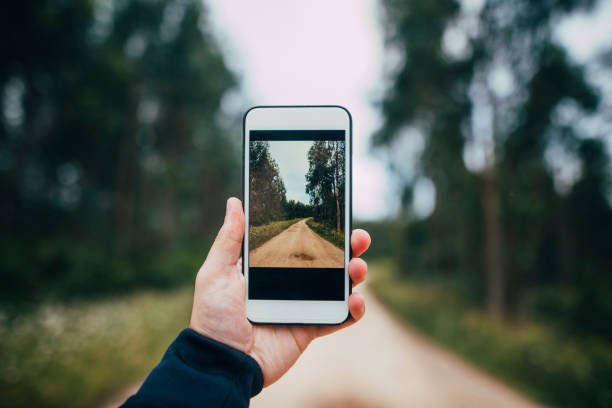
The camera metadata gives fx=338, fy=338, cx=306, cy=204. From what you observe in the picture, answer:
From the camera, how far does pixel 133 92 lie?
270 inches

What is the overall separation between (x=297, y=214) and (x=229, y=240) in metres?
0.27

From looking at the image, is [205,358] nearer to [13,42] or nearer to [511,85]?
[511,85]

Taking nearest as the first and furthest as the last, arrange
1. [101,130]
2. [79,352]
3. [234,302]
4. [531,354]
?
[234,302], [79,352], [531,354], [101,130]

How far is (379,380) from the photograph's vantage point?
4.04 m

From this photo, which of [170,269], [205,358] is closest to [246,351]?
[205,358]

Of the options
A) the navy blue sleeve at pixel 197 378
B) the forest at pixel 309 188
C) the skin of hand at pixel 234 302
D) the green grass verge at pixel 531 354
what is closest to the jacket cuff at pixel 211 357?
the navy blue sleeve at pixel 197 378

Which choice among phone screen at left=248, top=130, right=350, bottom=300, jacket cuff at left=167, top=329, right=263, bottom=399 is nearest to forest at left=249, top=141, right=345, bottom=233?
phone screen at left=248, top=130, right=350, bottom=300

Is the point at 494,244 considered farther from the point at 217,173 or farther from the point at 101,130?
the point at 101,130

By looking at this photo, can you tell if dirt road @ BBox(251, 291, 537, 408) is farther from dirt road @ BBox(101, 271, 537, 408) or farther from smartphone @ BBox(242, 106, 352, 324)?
smartphone @ BBox(242, 106, 352, 324)

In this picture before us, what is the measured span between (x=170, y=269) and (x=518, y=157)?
5.88m

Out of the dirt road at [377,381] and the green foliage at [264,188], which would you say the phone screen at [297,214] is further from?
the dirt road at [377,381]

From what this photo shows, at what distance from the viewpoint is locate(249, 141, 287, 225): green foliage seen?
1.10 meters

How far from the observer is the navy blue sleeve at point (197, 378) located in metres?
0.88

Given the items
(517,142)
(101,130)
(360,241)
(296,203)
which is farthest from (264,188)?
(101,130)
